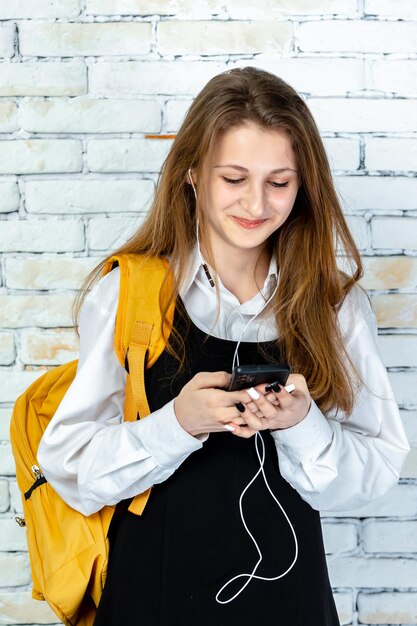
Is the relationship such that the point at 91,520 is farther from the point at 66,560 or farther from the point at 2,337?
the point at 2,337

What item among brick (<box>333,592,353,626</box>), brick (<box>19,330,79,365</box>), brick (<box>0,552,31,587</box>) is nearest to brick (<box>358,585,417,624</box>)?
brick (<box>333,592,353,626</box>)

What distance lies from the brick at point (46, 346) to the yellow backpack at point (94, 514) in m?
0.38

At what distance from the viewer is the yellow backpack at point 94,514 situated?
1.12m

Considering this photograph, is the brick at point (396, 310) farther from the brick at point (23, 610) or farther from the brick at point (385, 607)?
the brick at point (23, 610)

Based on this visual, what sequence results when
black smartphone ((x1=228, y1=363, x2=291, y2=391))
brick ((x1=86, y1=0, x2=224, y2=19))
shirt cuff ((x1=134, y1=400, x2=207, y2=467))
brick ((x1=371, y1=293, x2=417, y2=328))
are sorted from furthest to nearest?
brick ((x1=371, y1=293, x2=417, y2=328)), brick ((x1=86, y1=0, x2=224, y2=19)), shirt cuff ((x1=134, y1=400, x2=207, y2=467)), black smartphone ((x1=228, y1=363, x2=291, y2=391))

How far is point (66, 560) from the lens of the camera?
1.15m

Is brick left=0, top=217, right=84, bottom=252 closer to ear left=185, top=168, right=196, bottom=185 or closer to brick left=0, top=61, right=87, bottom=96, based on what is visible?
brick left=0, top=61, right=87, bottom=96

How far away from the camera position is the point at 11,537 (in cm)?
164

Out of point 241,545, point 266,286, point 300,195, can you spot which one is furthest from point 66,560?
point 300,195

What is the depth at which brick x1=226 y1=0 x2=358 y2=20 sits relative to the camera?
1509mm

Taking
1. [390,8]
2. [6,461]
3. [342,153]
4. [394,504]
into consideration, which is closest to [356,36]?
[390,8]

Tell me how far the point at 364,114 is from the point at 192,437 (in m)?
0.80

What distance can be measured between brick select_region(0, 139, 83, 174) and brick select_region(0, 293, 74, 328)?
0.24 m

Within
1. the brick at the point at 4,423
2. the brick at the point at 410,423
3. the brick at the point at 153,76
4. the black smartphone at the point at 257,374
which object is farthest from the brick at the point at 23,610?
the brick at the point at 153,76
